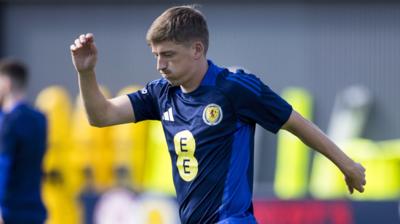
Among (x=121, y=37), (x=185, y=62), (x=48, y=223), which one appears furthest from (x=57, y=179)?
(x=185, y=62)

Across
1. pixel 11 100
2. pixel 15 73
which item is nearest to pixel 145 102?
pixel 11 100

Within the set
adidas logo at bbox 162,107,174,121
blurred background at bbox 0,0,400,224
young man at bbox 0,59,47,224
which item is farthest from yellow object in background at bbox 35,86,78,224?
adidas logo at bbox 162,107,174,121

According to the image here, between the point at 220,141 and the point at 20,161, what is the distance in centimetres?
355

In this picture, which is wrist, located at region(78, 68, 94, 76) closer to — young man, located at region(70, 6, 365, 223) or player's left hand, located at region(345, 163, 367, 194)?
young man, located at region(70, 6, 365, 223)

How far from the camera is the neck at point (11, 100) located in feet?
30.0

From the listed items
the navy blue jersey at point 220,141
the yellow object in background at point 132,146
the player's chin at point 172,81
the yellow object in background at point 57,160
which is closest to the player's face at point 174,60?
the player's chin at point 172,81

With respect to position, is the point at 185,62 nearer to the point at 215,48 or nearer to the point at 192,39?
the point at 192,39

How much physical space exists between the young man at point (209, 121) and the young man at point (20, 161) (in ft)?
10.4

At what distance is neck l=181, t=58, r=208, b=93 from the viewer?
5.84 m

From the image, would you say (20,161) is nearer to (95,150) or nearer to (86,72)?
(86,72)

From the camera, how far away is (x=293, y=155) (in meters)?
15.3

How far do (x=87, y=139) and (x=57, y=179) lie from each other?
1.97 meters

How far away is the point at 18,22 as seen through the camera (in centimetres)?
1694

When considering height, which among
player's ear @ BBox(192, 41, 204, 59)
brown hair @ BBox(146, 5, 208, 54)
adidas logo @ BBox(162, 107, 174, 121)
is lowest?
adidas logo @ BBox(162, 107, 174, 121)
